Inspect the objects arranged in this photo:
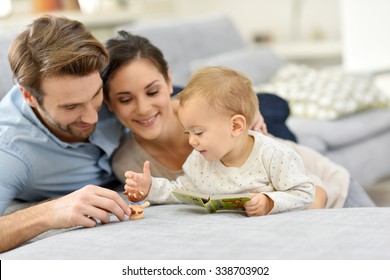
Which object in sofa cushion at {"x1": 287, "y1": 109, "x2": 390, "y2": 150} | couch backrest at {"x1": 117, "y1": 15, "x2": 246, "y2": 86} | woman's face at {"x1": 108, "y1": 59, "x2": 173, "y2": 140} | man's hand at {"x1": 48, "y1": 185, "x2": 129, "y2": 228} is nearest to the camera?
man's hand at {"x1": 48, "y1": 185, "x2": 129, "y2": 228}

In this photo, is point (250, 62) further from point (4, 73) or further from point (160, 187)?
point (160, 187)

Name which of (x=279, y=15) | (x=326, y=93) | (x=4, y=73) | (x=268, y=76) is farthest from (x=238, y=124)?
(x=279, y=15)

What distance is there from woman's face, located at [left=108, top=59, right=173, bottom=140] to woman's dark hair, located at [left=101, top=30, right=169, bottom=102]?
0.06ft

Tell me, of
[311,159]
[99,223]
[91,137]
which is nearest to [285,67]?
[311,159]

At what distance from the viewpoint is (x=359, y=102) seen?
11.3 feet

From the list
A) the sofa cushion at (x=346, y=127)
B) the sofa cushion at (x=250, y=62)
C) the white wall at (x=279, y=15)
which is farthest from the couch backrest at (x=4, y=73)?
the white wall at (x=279, y=15)

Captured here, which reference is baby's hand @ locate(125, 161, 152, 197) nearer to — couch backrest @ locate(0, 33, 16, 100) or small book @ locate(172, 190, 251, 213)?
small book @ locate(172, 190, 251, 213)

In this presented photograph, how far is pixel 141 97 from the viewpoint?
206 centimetres

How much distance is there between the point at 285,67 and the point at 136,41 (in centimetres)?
175

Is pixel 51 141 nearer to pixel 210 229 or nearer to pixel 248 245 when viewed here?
pixel 210 229

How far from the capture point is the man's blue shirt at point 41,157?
1900mm

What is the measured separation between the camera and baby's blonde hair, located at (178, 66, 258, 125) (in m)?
1.73

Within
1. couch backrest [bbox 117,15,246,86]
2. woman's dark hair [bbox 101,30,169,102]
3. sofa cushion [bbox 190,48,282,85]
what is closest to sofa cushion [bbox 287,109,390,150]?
sofa cushion [bbox 190,48,282,85]
